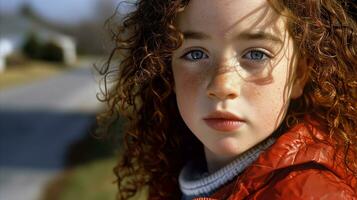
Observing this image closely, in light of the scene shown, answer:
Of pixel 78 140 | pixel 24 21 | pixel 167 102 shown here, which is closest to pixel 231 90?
pixel 167 102

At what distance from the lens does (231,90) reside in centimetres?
150

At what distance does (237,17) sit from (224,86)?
6.6 inches

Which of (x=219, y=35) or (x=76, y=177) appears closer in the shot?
(x=219, y=35)

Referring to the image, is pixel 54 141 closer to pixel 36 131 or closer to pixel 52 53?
pixel 36 131

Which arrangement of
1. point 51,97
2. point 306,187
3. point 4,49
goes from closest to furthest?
point 306,187
point 51,97
point 4,49

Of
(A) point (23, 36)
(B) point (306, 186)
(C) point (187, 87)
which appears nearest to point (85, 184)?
(C) point (187, 87)

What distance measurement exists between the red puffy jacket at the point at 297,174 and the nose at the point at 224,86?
166 millimetres

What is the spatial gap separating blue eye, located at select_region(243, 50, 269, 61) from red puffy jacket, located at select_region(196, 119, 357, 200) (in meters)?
0.20

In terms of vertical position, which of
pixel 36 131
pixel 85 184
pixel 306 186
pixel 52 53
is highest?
pixel 306 186

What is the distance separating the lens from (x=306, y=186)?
4.62 ft

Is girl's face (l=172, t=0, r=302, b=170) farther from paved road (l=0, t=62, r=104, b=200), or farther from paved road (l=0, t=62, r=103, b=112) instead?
paved road (l=0, t=62, r=103, b=112)

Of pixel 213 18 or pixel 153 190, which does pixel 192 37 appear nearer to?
pixel 213 18

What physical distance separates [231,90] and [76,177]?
729cm

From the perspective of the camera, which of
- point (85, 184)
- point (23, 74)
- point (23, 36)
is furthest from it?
point (23, 36)
